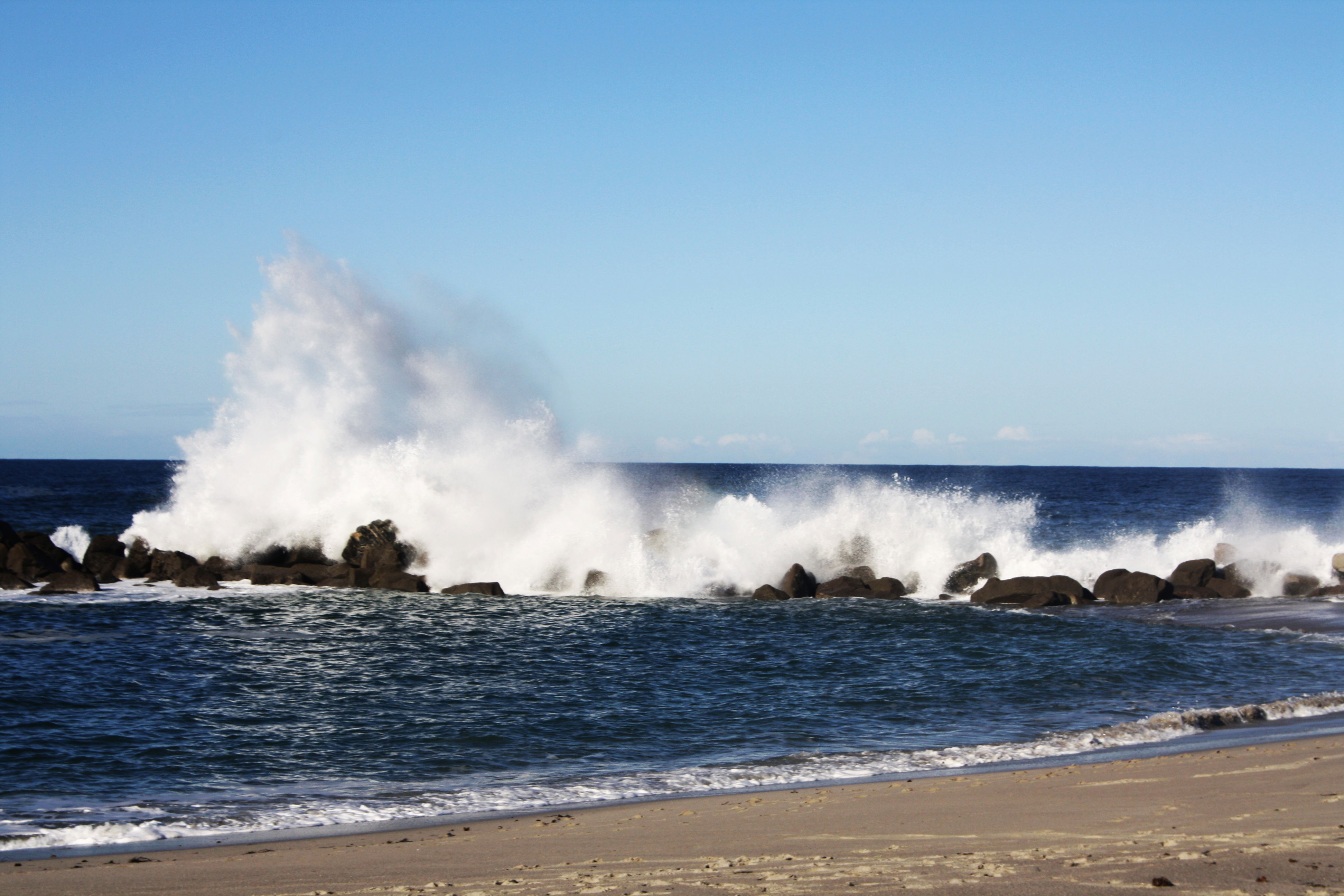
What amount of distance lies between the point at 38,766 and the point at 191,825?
276 centimetres

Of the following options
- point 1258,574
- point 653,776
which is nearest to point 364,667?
point 653,776

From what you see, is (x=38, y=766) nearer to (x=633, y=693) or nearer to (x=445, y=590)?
(x=633, y=693)

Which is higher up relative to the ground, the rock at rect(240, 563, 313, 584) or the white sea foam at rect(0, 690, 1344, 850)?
the rock at rect(240, 563, 313, 584)

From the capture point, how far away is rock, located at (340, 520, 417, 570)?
2791 centimetres

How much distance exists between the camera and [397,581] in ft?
84.8

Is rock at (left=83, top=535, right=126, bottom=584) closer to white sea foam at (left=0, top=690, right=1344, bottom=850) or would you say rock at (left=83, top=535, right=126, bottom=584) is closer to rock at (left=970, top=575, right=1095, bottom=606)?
white sea foam at (left=0, top=690, right=1344, bottom=850)

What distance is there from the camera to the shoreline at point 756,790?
25.5 ft

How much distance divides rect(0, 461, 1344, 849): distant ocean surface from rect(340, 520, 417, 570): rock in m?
0.96

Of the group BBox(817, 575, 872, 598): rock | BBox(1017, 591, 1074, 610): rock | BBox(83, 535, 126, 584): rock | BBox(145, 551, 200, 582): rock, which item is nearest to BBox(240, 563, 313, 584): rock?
BBox(145, 551, 200, 582): rock

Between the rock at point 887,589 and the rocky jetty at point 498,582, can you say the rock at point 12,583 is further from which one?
the rock at point 887,589

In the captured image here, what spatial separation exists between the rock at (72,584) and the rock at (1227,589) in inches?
1009

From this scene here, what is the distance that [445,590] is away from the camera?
25547mm

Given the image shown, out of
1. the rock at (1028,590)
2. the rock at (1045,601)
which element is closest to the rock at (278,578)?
the rock at (1028,590)

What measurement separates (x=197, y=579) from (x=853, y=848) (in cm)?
2260
